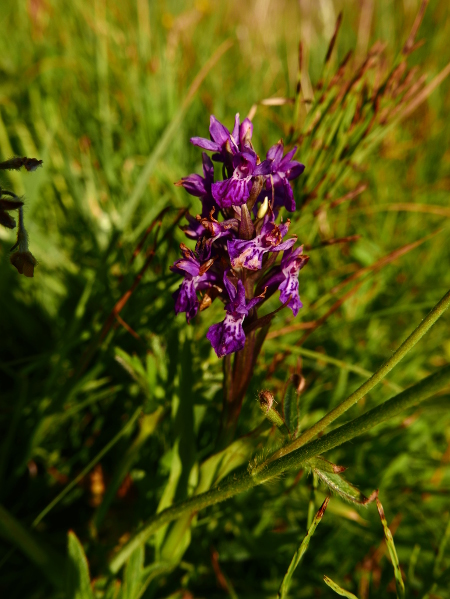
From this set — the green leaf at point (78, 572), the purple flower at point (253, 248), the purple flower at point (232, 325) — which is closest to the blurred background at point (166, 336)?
the green leaf at point (78, 572)

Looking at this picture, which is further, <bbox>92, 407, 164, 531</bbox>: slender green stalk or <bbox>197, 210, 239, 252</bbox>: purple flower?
<bbox>92, 407, 164, 531</bbox>: slender green stalk

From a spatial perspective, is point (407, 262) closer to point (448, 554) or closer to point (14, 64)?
point (448, 554)

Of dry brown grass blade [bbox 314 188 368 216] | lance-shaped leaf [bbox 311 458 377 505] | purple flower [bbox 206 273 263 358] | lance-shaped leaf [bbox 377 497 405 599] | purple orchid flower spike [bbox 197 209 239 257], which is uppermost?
purple orchid flower spike [bbox 197 209 239 257]

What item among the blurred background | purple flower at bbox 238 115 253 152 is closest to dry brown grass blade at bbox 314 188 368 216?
the blurred background

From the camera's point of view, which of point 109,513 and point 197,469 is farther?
point 109,513

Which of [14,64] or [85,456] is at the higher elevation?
[14,64]

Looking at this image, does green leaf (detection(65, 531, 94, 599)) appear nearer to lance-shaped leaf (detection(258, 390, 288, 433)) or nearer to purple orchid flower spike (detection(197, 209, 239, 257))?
lance-shaped leaf (detection(258, 390, 288, 433))

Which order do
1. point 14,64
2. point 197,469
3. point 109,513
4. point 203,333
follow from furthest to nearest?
point 14,64, point 109,513, point 203,333, point 197,469

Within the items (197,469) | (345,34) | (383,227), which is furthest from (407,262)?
(345,34)
